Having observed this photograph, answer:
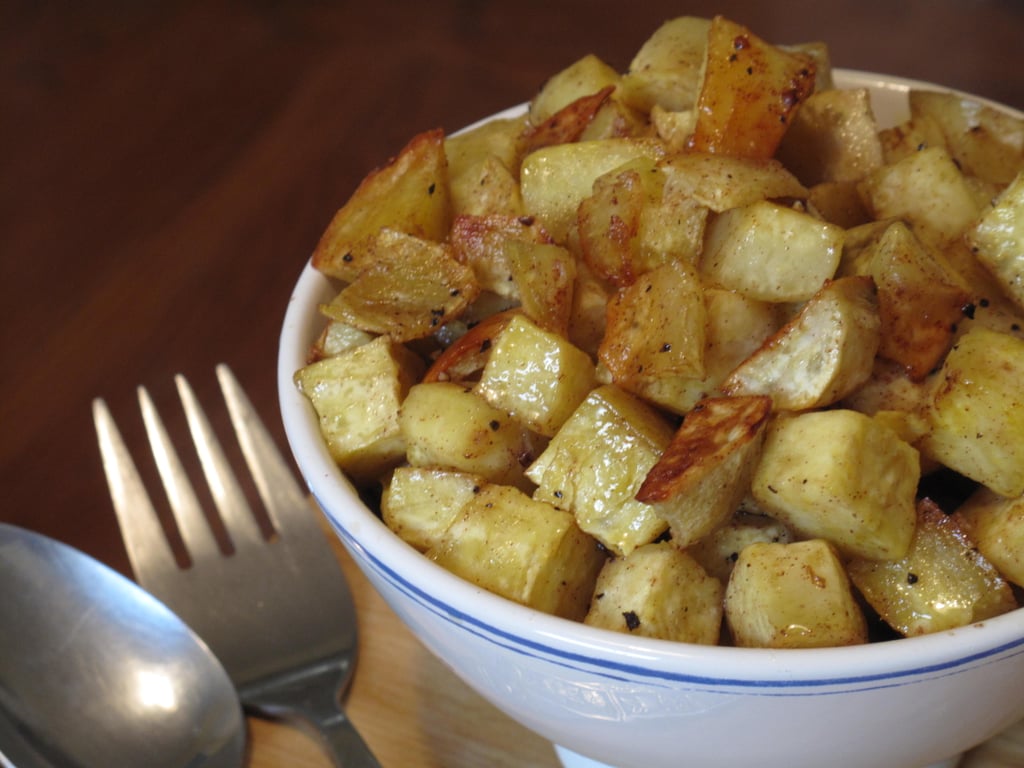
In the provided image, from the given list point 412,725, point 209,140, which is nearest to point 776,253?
point 412,725

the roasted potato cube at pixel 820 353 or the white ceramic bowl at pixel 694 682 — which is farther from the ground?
the roasted potato cube at pixel 820 353

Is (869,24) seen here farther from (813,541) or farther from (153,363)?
(813,541)

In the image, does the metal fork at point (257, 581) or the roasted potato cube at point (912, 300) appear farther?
the metal fork at point (257, 581)

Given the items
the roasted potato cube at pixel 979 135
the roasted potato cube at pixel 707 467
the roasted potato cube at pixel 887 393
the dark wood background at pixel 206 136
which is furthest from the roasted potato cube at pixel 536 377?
the dark wood background at pixel 206 136

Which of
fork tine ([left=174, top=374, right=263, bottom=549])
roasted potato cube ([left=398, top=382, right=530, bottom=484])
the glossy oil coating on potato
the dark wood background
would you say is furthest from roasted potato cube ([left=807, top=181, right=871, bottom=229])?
the dark wood background

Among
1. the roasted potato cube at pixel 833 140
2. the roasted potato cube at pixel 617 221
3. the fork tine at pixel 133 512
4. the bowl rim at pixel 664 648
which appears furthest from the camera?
the fork tine at pixel 133 512

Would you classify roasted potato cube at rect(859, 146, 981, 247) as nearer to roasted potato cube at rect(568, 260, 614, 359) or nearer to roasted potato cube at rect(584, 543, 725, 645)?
roasted potato cube at rect(568, 260, 614, 359)

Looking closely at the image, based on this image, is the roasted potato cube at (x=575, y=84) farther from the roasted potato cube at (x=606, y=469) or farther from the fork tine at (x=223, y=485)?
the fork tine at (x=223, y=485)
